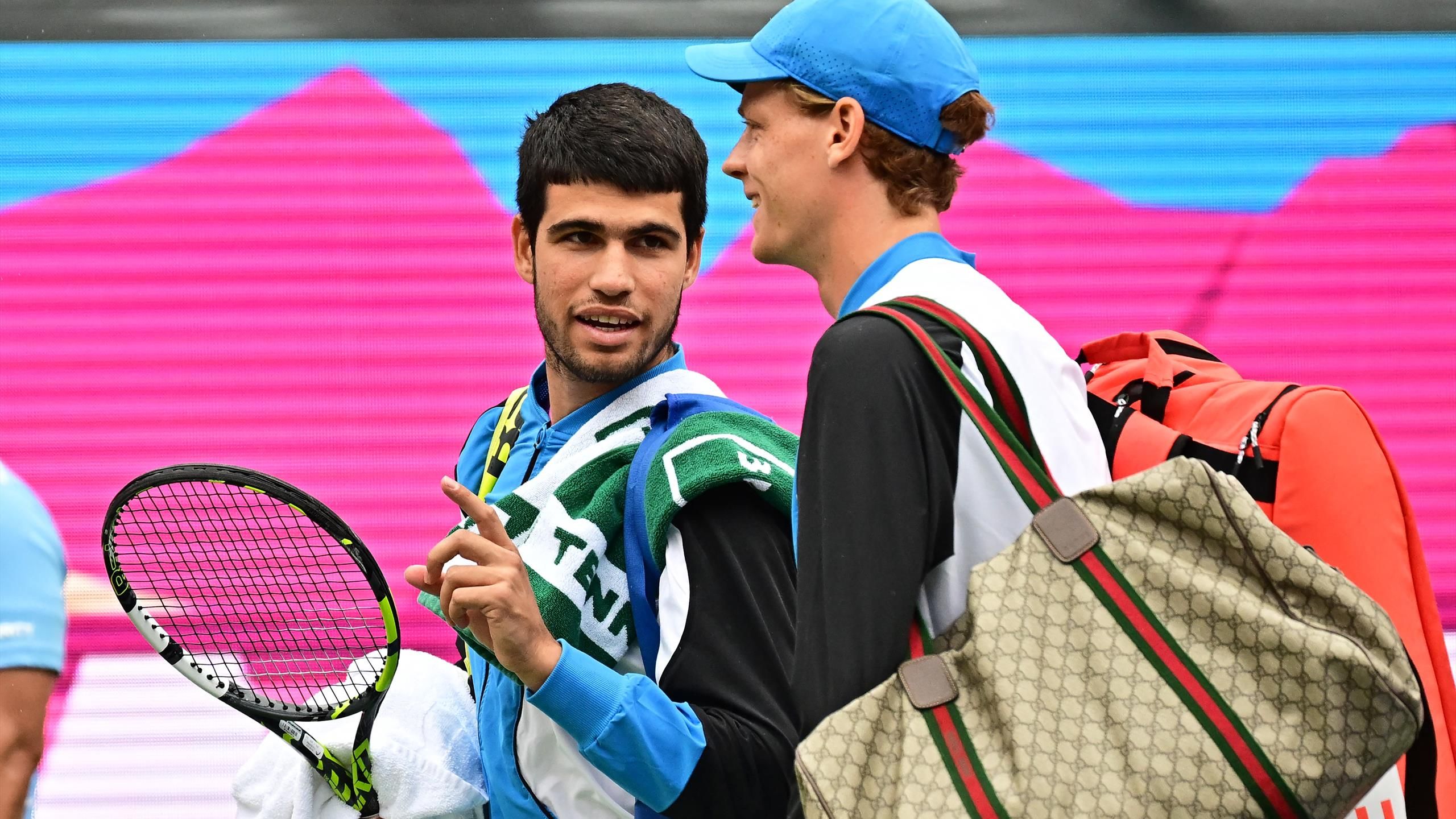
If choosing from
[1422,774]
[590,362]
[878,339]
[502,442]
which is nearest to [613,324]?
[590,362]

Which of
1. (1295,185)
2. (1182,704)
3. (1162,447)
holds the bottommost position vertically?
(1182,704)

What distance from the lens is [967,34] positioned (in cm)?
352

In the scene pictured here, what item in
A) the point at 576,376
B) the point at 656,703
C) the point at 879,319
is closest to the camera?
the point at 879,319

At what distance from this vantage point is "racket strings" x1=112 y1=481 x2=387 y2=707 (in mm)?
2336

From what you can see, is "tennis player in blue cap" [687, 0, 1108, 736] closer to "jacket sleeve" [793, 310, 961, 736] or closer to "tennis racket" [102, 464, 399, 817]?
"jacket sleeve" [793, 310, 961, 736]

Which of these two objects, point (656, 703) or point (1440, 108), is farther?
point (1440, 108)

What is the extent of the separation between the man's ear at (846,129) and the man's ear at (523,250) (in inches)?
30.2

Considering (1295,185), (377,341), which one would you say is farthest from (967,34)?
(377,341)

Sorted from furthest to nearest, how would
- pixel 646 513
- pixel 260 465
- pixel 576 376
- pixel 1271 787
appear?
pixel 260 465 < pixel 576 376 < pixel 646 513 < pixel 1271 787

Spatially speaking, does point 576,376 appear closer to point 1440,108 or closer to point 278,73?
point 278,73

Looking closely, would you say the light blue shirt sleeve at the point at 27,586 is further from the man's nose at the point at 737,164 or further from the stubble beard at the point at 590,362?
the man's nose at the point at 737,164

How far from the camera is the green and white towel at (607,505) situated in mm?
1869

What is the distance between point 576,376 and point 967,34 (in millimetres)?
1837

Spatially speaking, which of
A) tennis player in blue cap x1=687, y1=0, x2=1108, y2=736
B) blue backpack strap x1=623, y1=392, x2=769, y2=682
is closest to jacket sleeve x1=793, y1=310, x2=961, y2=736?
tennis player in blue cap x1=687, y1=0, x2=1108, y2=736
